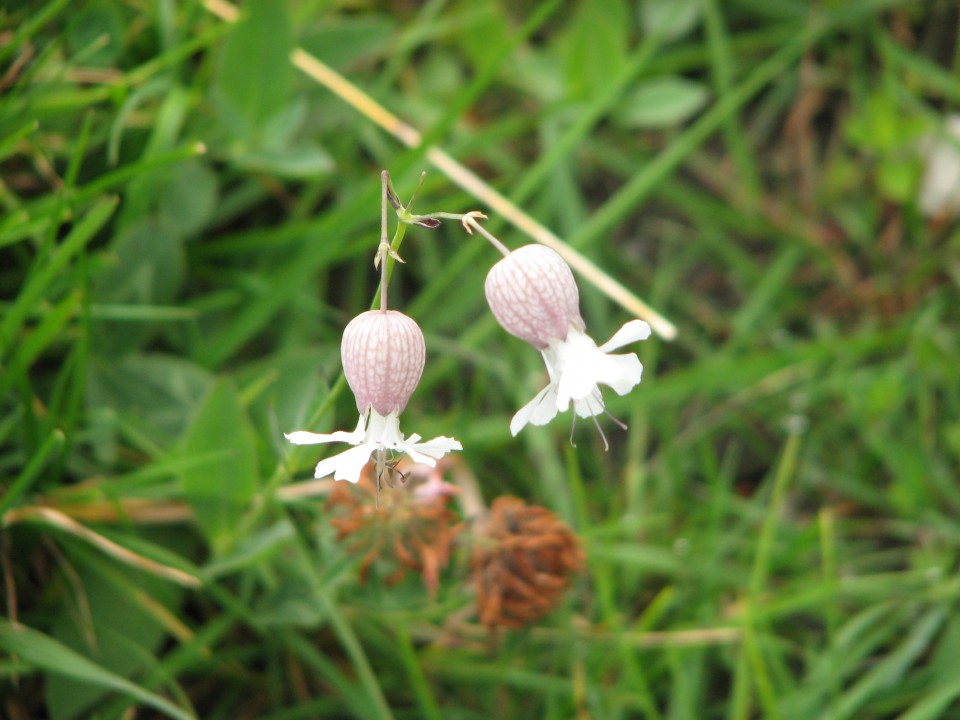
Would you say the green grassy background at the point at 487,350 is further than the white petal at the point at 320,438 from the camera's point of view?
Yes

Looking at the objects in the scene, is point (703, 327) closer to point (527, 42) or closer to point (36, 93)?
point (527, 42)

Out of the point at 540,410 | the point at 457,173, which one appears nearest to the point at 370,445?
the point at 540,410

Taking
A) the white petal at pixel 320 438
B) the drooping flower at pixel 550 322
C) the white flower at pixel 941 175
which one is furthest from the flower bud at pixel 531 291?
the white flower at pixel 941 175

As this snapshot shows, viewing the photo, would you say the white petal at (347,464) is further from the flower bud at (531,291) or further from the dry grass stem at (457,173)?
the dry grass stem at (457,173)

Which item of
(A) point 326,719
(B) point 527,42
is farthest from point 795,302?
(A) point 326,719

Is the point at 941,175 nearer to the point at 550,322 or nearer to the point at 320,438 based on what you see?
the point at 550,322

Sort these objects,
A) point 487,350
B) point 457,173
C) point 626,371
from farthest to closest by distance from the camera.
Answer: point 487,350, point 457,173, point 626,371
